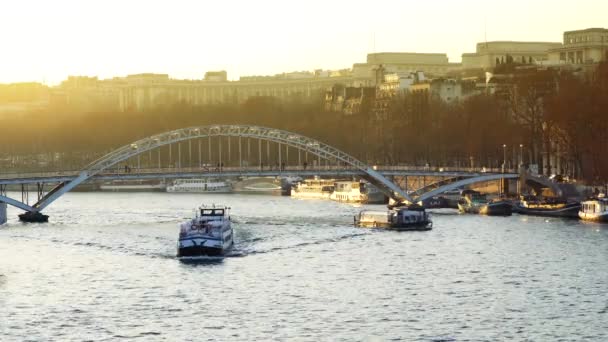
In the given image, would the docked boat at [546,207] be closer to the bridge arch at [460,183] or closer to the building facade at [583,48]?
the bridge arch at [460,183]

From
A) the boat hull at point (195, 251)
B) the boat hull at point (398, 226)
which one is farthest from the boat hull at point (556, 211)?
the boat hull at point (195, 251)

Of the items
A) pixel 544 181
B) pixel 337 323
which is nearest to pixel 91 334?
pixel 337 323

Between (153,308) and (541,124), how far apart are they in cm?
4768

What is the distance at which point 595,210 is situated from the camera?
66062mm

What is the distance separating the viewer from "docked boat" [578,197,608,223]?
2576 inches

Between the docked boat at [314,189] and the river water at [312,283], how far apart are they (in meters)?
28.5

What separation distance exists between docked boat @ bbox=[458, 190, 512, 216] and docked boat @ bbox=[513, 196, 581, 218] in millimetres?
651

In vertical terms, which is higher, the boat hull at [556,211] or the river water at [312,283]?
the boat hull at [556,211]

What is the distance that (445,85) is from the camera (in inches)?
4724

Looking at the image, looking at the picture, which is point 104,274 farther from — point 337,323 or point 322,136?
point 322,136

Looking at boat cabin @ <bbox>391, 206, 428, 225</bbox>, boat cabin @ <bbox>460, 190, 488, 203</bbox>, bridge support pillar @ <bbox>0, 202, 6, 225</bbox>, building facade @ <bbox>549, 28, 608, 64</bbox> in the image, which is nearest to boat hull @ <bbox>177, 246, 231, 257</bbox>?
boat cabin @ <bbox>391, 206, 428, 225</bbox>

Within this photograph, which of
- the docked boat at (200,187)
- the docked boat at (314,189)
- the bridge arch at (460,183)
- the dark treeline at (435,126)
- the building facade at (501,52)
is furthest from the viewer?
the building facade at (501,52)

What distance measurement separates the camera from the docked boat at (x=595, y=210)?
65.4 meters

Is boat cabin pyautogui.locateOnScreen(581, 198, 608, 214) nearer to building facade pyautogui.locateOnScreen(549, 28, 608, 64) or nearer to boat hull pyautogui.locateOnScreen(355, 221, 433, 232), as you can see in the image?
boat hull pyautogui.locateOnScreen(355, 221, 433, 232)
